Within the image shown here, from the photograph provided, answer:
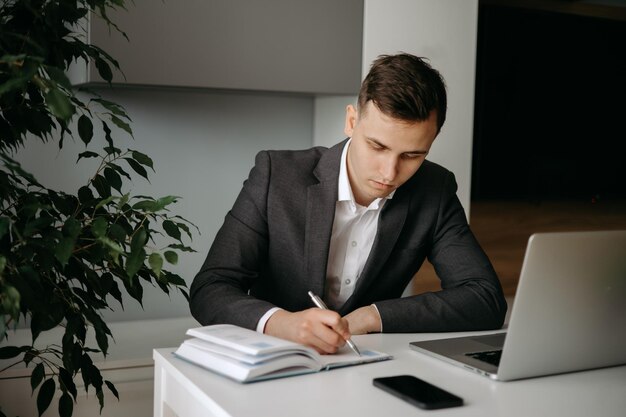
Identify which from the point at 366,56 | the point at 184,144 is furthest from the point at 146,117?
the point at 366,56

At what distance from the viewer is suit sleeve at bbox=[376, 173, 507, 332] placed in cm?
184

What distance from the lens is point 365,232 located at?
83.6 inches

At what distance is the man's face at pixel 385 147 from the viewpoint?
1.87m

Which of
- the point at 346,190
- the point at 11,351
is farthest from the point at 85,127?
the point at 346,190

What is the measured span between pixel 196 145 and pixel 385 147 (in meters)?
1.22

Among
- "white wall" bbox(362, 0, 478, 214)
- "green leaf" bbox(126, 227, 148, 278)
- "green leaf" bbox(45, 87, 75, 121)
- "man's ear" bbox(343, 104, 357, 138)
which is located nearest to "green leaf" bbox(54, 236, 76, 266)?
"green leaf" bbox(126, 227, 148, 278)

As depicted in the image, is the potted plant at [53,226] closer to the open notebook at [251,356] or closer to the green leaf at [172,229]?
the green leaf at [172,229]

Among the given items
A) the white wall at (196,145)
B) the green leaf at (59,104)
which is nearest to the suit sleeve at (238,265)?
the green leaf at (59,104)

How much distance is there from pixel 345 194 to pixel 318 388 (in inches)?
31.5

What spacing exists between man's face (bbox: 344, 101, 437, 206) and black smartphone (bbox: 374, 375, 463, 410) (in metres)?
0.62

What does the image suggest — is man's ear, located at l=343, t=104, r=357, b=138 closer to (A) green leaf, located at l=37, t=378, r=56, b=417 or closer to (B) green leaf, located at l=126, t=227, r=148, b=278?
(B) green leaf, located at l=126, t=227, r=148, b=278

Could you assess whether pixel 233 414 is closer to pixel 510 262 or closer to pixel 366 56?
pixel 366 56

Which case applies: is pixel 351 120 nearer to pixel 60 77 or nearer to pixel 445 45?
pixel 60 77

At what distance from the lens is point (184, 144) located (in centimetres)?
292
